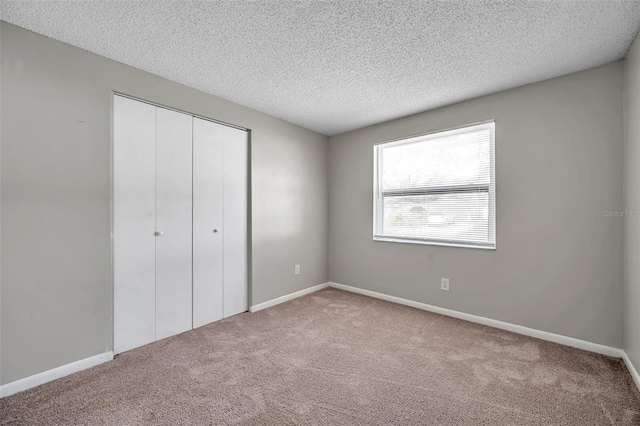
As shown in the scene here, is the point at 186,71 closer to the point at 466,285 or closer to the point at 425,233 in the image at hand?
the point at 425,233

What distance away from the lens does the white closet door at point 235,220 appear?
3070 mm

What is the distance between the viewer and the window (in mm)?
2912

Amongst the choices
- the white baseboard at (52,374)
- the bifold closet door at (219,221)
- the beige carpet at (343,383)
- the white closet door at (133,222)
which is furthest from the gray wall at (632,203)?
the white baseboard at (52,374)

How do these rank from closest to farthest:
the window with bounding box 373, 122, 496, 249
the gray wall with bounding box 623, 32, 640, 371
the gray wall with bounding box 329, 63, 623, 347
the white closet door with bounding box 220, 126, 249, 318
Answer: the gray wall with bounding box 623, 32, 640, 371 < the gray wall with bounding box 329, 63, 623, 347 < the window with bounding box 373, 122, 496, 249 < the white closet door with bounding box 220, 126, 249, 318

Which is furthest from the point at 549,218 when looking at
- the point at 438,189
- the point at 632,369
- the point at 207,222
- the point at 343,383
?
the point at 207,222

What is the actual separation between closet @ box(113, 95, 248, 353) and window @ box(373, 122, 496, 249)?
1872 millimetres

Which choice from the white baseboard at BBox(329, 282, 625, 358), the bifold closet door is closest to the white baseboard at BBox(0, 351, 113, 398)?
the bifold closet door

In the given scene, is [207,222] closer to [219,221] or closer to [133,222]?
[219,221]

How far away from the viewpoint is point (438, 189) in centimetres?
322

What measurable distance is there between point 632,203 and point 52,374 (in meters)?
4.29

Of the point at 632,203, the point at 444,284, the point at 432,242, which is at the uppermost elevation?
the point at 632,203

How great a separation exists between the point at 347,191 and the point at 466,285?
77.6 inches

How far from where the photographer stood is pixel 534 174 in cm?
257

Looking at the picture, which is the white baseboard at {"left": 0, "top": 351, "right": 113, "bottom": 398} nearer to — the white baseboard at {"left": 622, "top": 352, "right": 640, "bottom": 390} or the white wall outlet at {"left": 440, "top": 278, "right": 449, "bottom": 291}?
the white wall outlet at {"left": 440, "top": 278, "right": 449, "bottom": 291}
